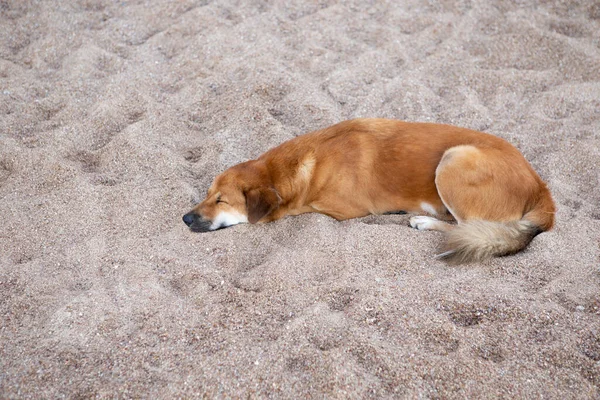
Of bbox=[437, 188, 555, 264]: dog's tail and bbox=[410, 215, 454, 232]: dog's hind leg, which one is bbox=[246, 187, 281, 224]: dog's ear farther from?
bbox=[437, 188, 555, 264]: dog's tail

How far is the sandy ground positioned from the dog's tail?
0.24 feet

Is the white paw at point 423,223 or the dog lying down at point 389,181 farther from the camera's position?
the white paw at point 423,223

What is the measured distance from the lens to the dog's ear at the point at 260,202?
3.77 metres

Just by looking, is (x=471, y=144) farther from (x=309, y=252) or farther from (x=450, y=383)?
(x=450, y=383)

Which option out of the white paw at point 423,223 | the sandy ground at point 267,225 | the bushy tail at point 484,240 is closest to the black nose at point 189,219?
the sandy ground at point 267,225

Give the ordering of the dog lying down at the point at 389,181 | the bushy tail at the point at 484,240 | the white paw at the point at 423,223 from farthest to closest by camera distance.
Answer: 1. the white paw at the point at 423,223
2. the dog lying down at the point at 389,181
3. the bushy tail at the point at 484,240

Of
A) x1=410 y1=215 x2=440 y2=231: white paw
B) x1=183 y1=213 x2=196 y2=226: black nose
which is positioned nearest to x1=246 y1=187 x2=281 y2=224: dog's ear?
x1=183 y1=213 x2=196 y2=226: black nose

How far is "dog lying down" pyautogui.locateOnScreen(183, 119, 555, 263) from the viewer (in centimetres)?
368

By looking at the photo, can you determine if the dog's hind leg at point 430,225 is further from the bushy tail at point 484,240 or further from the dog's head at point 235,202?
the dog's head at point 235,202

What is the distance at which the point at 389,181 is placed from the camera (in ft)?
12.8

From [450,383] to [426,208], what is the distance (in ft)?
5.19

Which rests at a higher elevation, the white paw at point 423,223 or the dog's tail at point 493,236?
the dog's tail at point 493,236

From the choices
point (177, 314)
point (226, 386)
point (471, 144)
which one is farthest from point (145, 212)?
point (471, 144)

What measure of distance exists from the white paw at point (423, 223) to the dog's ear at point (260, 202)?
959mm
